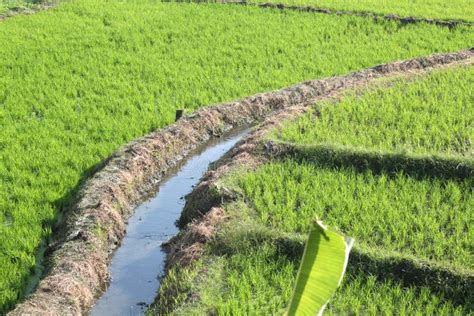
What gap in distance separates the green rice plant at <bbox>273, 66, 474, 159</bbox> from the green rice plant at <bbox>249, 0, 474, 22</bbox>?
14.9ft

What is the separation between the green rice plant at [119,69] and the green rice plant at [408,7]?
801mm

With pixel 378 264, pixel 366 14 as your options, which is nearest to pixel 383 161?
pixel 378 264

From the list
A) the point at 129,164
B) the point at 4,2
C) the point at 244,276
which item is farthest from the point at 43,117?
the point at 4,2

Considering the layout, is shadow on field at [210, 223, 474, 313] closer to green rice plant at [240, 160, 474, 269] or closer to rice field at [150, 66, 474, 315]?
rice field at [150, 66, 474, 315]

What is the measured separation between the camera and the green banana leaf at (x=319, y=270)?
137 cm

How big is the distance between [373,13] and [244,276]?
9.04m

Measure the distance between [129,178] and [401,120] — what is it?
273 cm

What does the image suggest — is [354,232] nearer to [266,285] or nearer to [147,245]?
[266,285]

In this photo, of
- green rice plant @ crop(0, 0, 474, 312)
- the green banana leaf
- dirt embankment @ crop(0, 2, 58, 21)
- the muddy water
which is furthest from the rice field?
dirt embankment @ crop(0, 2, 58, 21)

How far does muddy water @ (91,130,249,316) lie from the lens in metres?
4.74

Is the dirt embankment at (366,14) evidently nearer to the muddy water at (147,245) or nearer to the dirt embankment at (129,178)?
the dirt embankment at (129,178)

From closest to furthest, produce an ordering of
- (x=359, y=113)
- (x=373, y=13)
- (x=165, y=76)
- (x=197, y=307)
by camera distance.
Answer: (x=197, y=307) → (x=359, y=113) → (x=165, y=76) → (x=373, y=13)

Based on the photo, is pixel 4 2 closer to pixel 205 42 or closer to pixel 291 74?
pixel 205 42

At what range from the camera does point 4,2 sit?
1328cm
